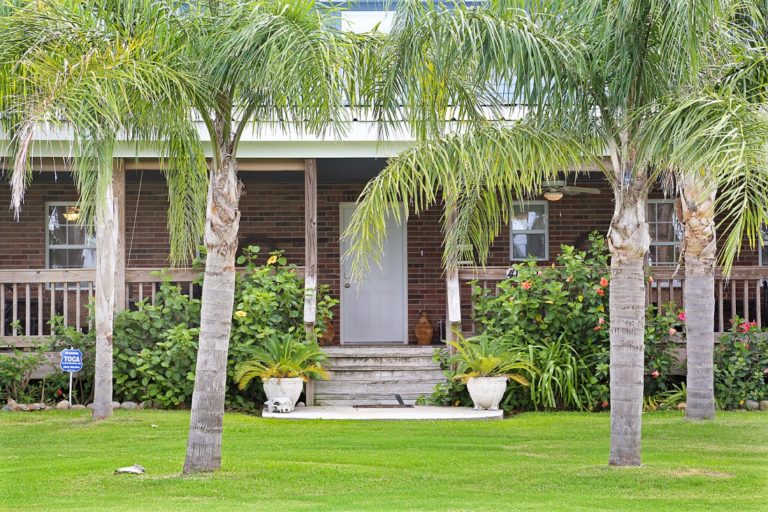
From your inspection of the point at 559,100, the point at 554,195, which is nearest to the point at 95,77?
the point at 559,100

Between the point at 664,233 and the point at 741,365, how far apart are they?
3.66 metres

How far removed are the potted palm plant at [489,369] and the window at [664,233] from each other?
420 cm

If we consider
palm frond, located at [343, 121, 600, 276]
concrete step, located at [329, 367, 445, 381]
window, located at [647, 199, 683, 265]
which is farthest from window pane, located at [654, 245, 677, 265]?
palm frond, located at [343, 121, 600, 276]

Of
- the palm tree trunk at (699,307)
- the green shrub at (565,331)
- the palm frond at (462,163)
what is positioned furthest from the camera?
the green shrub at (565,331)

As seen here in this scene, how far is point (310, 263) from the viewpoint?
40.6 ft

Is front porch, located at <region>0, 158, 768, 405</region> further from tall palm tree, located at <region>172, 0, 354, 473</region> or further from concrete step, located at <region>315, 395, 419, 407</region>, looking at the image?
tall palm tree, located at <region>172, 0, 354, 473</region>

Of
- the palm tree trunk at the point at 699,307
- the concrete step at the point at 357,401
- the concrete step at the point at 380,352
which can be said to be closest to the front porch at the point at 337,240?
the concrete step at the point at 380,352

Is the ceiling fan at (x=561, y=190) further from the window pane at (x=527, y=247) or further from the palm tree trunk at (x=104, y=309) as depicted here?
the palm tree trunk at (x=104, y=309)

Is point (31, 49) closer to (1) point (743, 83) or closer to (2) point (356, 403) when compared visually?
(1) point (743, 83)

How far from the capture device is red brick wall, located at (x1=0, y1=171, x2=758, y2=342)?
49.5ft

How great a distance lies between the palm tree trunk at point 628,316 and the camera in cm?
760

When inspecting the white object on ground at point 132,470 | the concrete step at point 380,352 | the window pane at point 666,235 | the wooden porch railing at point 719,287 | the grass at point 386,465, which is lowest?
the grass at point 386,465

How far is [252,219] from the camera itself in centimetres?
1514

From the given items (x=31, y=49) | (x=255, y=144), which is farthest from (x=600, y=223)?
(x=31, y=49)
